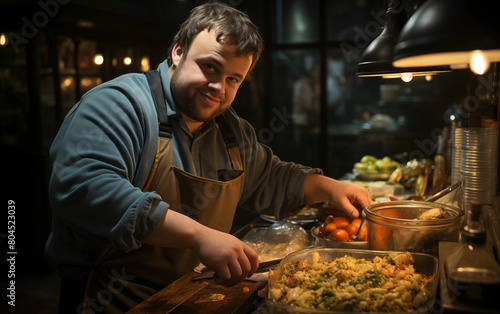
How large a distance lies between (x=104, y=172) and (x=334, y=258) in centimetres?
80

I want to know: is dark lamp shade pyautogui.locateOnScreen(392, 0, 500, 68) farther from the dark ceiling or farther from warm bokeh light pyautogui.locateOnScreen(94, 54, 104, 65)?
warm bokeh light pyautogui.locateOnScreen(94, 54, 104, 65)

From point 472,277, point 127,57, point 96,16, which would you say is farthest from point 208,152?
point 127,57

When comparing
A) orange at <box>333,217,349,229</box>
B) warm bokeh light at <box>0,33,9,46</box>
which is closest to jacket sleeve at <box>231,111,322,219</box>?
orange at <box>333,217,349,229</box>

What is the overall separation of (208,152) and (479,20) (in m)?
1.29

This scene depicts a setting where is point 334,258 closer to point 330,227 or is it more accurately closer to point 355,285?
point 355,285

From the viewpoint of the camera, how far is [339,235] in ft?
6.08

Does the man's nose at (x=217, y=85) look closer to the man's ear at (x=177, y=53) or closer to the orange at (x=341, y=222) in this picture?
the man's ear at (x=177, y=53)

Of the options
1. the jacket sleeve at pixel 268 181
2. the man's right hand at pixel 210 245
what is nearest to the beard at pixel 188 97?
the jacket sleeve at pixel 268 181

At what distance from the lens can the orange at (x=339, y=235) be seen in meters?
1.85

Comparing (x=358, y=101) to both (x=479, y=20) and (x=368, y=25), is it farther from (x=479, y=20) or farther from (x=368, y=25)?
(x=479, y=20)

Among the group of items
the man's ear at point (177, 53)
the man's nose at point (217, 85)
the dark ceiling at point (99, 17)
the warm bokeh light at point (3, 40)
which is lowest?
the man's nose at point (217, 85)

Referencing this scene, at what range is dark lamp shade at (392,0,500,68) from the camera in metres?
0.82

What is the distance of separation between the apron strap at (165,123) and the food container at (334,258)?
664 millimetres

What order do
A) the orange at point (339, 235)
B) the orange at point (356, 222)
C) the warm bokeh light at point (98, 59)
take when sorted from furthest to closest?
1. the warm bokeh light at point (98, 59)
2. the orange at point (356, 222)
3. the orange at point (339, 235)
